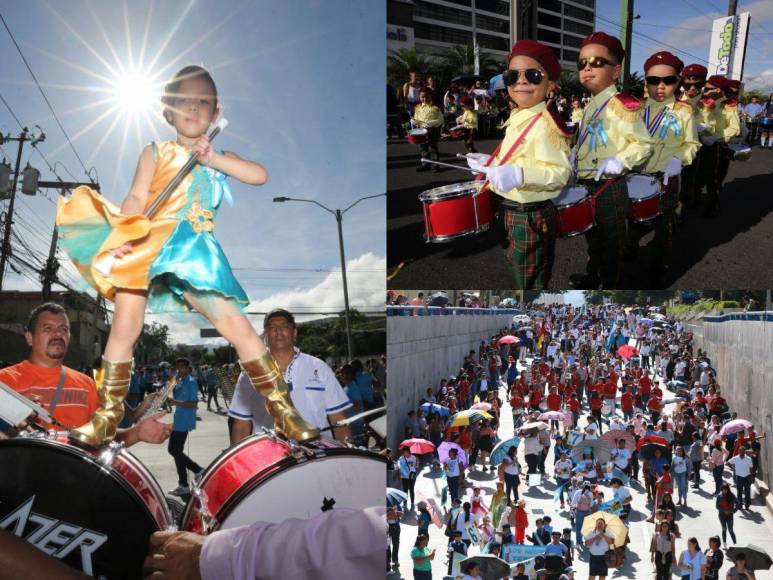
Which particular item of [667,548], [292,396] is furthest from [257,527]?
[667,548]

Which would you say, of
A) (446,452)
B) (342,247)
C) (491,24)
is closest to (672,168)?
(491,24)

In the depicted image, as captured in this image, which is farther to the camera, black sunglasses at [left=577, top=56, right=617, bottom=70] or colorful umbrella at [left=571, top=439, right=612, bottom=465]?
colorful umbrella at [left=571, top=439, right=612, bottom=465]

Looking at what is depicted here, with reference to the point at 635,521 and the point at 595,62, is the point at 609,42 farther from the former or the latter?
the point at 635,521

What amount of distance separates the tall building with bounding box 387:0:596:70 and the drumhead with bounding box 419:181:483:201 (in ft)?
1.51

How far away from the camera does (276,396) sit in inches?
89.9

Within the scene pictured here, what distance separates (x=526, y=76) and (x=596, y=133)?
0.31 m

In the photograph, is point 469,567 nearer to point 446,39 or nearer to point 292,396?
point 292,396

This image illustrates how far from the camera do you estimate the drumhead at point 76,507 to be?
2074 mm

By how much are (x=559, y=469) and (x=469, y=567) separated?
2.40 ft

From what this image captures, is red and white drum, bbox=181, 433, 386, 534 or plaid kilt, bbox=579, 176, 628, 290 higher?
plaid kilt, bbox=579, 176, 628, 290

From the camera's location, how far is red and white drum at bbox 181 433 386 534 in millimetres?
2098

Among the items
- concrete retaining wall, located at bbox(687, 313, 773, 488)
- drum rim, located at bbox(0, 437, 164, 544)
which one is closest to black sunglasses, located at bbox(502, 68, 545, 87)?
concrete retaining wall, located at bbox(687, 313, 773, 488)

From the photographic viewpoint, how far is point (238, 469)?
7.04 ft

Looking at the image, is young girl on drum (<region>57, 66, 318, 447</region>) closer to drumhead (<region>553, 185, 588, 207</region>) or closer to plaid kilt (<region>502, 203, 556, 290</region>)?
plaid kilt (<region>502, 203, 556, 290</region>)
